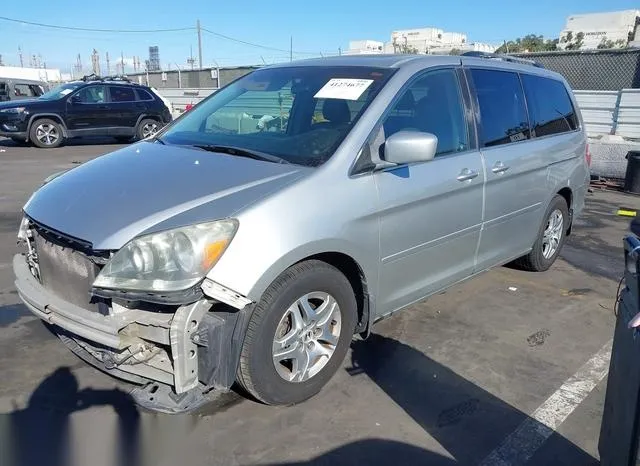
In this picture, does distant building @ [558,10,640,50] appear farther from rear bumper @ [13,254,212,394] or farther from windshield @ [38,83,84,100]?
rear bumper @ [13,254,212,394]

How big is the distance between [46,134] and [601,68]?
14019mm

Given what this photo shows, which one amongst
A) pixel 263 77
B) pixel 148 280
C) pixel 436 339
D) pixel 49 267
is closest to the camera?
pixel 148 280

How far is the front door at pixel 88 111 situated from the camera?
1501 centimetres

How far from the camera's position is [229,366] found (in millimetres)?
2592

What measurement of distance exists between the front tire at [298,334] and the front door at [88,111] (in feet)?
46.2

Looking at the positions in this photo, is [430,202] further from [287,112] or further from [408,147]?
[287,112]

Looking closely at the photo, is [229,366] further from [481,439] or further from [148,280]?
[481,439]

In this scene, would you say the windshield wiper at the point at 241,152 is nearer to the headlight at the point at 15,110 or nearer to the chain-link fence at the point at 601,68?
the chain-link fence at the point at 601,68

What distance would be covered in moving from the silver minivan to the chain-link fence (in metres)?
10.3

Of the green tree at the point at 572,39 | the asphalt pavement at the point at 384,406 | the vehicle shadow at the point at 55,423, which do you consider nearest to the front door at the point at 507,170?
the asphalt pavement at the point at 384,406

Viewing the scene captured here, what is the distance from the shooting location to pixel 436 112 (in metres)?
3.73

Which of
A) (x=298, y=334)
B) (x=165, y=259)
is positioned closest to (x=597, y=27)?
(x=298, y=334)

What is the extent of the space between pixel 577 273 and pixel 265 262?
158 inches

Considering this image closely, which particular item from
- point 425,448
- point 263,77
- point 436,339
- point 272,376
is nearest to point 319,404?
point 272,376
